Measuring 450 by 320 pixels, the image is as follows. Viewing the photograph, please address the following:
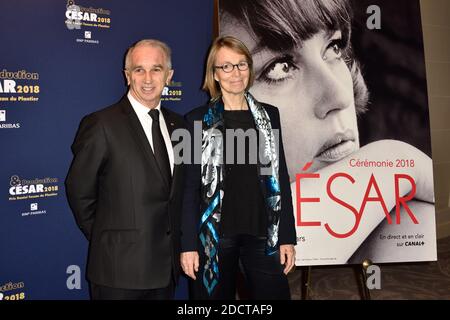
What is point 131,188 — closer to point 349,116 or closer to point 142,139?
point 142,139

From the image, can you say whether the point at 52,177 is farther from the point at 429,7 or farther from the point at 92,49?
the point at 429,7

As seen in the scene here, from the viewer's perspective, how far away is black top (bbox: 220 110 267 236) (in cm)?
198

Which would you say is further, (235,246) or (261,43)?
(261,43)

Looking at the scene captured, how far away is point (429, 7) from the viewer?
494 centimetres

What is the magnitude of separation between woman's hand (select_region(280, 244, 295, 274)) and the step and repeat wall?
1.22m

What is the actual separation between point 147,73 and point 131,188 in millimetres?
503

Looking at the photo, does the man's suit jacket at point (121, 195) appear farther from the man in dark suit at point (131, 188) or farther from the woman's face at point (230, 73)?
the woman's face at point (230, 73)

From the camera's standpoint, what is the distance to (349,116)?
2.75 meters

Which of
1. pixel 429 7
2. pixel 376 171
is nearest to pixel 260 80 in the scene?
pixel 376 171

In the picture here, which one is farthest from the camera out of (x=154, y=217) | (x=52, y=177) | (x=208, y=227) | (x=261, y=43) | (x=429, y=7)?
(x=429, y=7)

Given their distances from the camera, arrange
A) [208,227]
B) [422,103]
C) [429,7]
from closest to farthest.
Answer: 1. [208,227]
2. [422,103]
3. [429,7]

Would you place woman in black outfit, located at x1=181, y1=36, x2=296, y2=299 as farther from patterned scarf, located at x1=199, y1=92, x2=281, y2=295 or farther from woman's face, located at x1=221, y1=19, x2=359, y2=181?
woman's face, located at x1=221, y1=19, x2=359, y2=181

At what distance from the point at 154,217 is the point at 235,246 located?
0.43 metres

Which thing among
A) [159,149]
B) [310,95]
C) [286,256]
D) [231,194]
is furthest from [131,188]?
[310,95]
